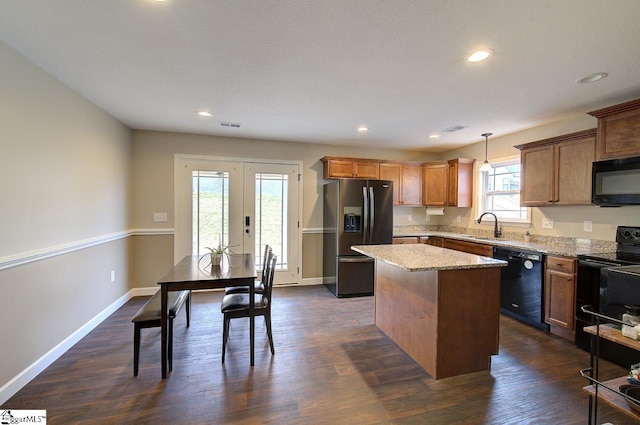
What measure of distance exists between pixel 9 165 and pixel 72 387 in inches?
64.7

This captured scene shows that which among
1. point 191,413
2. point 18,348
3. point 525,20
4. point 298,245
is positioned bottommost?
point 191,413

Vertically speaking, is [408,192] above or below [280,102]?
below

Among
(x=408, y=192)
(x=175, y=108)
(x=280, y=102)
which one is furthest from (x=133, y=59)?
(x=408, y=192)

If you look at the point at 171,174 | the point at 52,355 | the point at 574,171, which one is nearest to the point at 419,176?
the point at 574,171

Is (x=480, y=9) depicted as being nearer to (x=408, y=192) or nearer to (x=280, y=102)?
(x=280, y=102)

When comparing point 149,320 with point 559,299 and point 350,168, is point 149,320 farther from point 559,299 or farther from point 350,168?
point 559,299

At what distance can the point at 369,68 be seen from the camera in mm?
2197

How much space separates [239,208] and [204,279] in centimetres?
228

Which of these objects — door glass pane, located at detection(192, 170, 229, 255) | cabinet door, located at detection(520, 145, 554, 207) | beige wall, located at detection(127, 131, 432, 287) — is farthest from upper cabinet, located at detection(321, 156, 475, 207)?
door glass pane, located at detection(192, 170, 229, 255)

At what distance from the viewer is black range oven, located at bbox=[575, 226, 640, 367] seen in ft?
7.68

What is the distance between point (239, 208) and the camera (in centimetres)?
437

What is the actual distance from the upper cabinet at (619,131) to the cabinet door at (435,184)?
211cm

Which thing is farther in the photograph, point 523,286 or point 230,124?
point 230,124

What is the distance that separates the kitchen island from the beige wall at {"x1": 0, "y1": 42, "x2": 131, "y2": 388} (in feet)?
8.94
